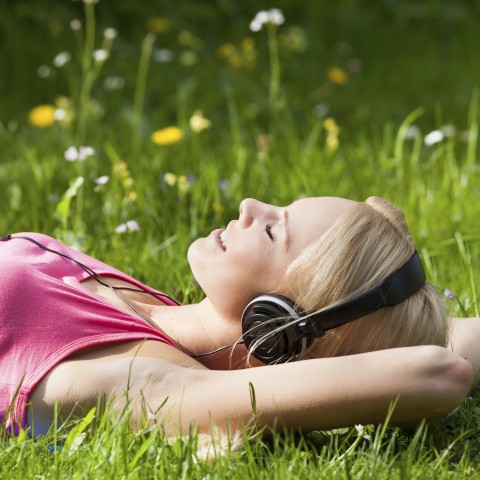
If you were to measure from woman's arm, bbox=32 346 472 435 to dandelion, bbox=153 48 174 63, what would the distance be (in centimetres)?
374

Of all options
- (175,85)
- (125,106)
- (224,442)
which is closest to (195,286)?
(224,442)

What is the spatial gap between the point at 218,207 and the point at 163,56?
2333 millimetres

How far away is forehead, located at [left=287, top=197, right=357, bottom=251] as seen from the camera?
7.82 ft

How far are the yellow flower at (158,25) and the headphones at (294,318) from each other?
4274mm

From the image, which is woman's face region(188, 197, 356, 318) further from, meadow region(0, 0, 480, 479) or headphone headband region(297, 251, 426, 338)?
meadow region(0, 0, 480, 479)

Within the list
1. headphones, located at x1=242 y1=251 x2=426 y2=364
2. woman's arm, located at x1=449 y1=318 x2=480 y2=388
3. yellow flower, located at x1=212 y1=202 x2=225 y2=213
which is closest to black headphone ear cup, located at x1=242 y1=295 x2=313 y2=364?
headphones, located at x1=242 y1=251 x2=426 y2=364

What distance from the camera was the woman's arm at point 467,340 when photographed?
2611 mm

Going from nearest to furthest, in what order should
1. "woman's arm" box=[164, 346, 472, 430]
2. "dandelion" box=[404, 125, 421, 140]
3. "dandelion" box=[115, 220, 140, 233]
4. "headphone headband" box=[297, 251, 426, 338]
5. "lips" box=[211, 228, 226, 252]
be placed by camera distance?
"woman's arm" box=[164, 346, 472, 430] → "headphone headband" box=[297, 251, 426, 338] → "lips" box=[211, 228, 226, 252] → "dandelion" box=[115, 220, 140, 233] → "dandelion" box=[404, 125, 421, 140]

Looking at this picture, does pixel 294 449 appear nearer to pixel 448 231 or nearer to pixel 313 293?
pixel 313 293

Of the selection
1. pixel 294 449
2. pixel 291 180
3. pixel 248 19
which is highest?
pixel 248 19

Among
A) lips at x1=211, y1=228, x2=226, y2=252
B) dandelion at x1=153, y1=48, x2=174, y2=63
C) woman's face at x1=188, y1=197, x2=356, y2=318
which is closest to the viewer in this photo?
woman's face at x1=188, y1=197, x2=356, y2=318

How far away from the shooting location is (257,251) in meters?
2.38

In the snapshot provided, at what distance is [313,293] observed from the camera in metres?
2.28

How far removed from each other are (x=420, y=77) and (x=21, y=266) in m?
4.09
